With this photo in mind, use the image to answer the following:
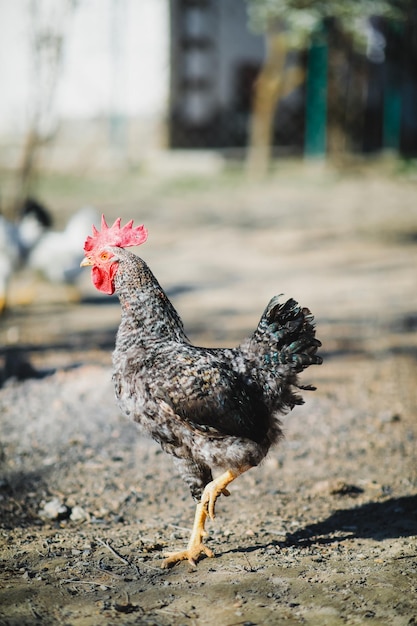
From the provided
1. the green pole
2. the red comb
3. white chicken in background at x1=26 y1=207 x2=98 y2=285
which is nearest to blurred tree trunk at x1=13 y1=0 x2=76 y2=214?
white chicken in background at x1=26 y1=207 x2=98 y2=285

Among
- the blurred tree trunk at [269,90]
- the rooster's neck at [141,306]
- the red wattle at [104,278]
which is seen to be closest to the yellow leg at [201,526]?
the rooster's neck at [141,306]

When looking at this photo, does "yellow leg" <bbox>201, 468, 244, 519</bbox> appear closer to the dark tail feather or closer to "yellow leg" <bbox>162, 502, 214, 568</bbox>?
"yellow leg" <bbox>162, 502, 214, 568</bbox>

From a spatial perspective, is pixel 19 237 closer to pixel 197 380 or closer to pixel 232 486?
pixel 232 486

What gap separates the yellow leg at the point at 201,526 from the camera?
10.4 ft

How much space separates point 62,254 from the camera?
295 inches

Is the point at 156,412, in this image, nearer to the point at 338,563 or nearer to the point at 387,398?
the point at 338,563

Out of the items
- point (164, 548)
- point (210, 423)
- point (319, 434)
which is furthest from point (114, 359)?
point (319, 434)

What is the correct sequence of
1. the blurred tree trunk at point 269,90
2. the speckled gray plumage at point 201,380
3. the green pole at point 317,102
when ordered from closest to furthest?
the speckled gray plumage at point 201,380 < the blurred tree trunk at point 269,90 < the green pole at point 317,102

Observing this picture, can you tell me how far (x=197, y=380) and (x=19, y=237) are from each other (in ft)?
16.5

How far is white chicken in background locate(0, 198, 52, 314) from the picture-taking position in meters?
7.30

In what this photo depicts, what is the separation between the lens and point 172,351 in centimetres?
323

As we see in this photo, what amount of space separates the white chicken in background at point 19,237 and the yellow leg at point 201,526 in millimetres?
4606

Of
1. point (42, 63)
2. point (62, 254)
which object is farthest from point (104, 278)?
point (42, 63)

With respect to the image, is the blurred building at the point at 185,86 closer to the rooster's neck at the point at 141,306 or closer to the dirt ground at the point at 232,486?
the dirt ground at the point at 232,486
